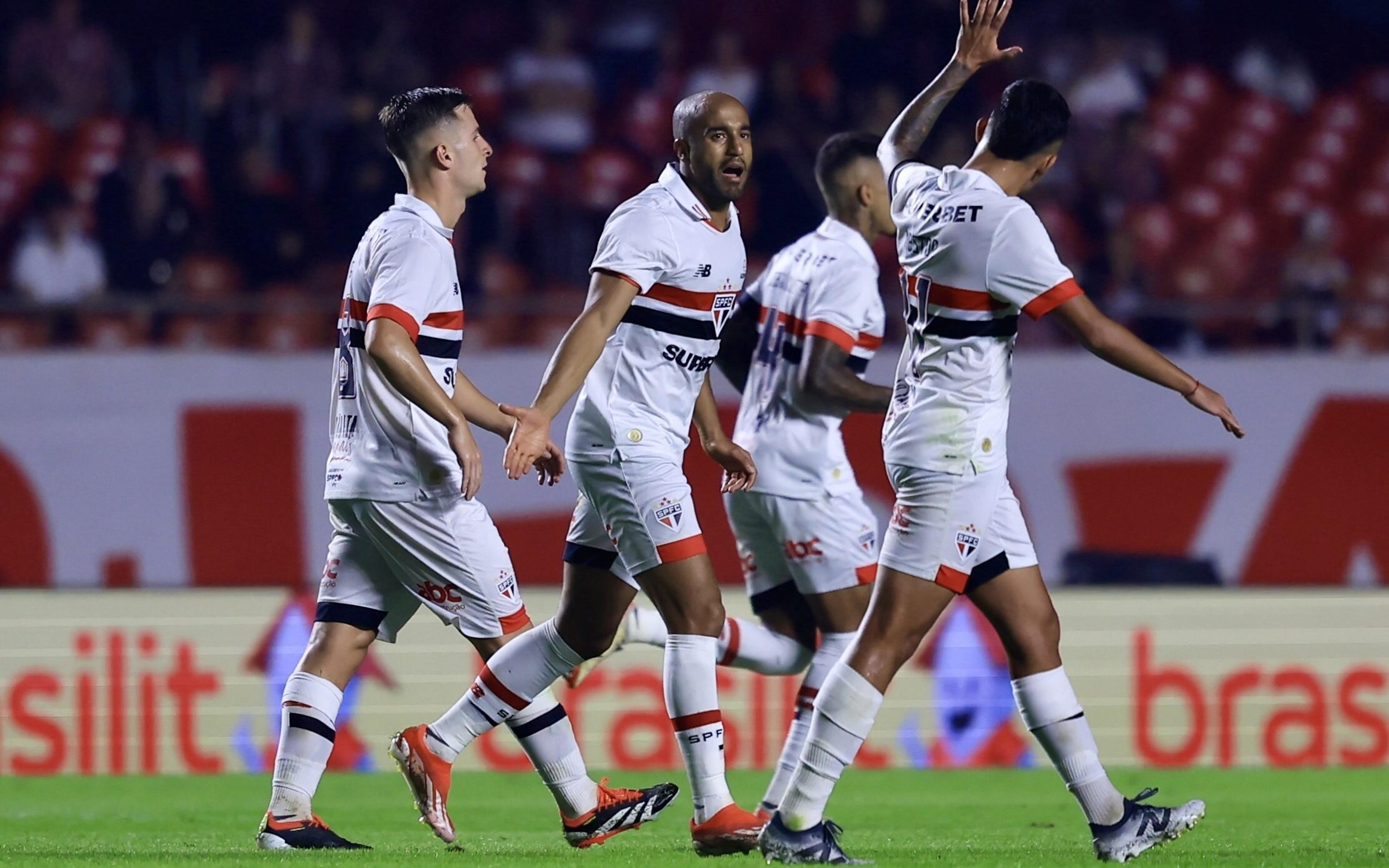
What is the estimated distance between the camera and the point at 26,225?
42.0ft

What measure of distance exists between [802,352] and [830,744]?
6.39 ft

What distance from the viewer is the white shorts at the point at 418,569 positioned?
5.65m

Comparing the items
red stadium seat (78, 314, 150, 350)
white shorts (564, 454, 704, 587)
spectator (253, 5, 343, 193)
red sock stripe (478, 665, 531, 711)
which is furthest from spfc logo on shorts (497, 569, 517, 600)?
spectator (253, 5, 343, 193)

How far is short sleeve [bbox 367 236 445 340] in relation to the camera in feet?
17.9

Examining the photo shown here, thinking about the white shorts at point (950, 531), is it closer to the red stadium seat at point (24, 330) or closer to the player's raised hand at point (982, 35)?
the player's raised hand at point (982, 35)

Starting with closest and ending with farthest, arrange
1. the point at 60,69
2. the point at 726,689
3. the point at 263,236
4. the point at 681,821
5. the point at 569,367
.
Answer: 1. the point at 569,367
2. the point at 681,821
3. the point at 726,689
4. the point at 263,236
5. the point at 60,69

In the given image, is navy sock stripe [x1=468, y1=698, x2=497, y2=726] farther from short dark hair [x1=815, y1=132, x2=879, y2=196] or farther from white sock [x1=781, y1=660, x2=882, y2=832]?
short dark hair [x1=815, y1=132, x2=879, y2=196]

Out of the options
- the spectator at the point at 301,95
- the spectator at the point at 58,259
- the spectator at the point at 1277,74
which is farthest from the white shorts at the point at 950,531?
the spectator at the point at 1277,74

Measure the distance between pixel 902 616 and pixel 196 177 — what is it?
9139 mm

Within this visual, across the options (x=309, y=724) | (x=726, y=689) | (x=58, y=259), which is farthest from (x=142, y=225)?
(x=309, y=724)

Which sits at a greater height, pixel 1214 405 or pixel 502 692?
pixel 1214 405

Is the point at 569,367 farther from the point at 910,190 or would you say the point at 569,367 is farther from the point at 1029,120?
the point at 1029,120

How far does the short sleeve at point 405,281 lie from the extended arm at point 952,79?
1.45 meters

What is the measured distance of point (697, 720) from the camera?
5.55 metres
